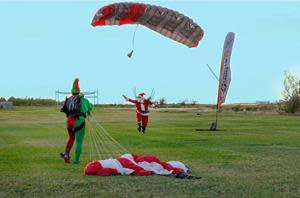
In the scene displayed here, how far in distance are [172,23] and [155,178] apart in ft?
18.8

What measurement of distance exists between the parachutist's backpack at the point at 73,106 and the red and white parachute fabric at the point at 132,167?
2.47 meters

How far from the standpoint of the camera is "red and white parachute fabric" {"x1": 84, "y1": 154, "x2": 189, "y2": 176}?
1216 centimetres

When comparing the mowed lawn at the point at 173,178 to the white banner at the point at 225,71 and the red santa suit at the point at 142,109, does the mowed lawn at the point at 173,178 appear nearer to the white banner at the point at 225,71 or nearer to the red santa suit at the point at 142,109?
the red santa suit at the point at 142,109

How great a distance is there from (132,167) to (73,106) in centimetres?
304

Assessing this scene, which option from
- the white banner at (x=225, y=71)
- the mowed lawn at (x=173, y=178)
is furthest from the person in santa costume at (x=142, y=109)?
the mowed lawn at (x=173, y=178)

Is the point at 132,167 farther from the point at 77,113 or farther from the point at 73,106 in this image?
the point at 73,106

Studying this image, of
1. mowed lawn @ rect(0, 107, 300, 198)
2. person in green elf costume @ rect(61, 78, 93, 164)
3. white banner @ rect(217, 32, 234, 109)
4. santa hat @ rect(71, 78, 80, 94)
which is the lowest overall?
mowed lawn @ rect(0, 107, 300, 198)

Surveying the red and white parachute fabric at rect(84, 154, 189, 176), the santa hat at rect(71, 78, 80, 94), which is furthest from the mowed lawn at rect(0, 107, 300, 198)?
the santa hat at rect(71, 78, 80, 94)

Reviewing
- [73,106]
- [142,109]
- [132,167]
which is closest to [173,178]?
[132,167]

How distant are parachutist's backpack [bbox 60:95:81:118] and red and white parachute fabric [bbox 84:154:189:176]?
2470 mm

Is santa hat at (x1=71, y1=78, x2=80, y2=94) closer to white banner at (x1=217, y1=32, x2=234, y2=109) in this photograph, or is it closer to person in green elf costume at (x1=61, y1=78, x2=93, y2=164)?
person in green elf costume at (x1=61, y1=78, x2=93, y2=164)

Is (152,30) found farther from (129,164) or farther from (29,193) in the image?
(29,193)

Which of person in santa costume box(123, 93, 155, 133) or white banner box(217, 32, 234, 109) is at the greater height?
white banner box(217, 32, 234, 109)

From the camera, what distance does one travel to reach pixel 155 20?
15.9 m
